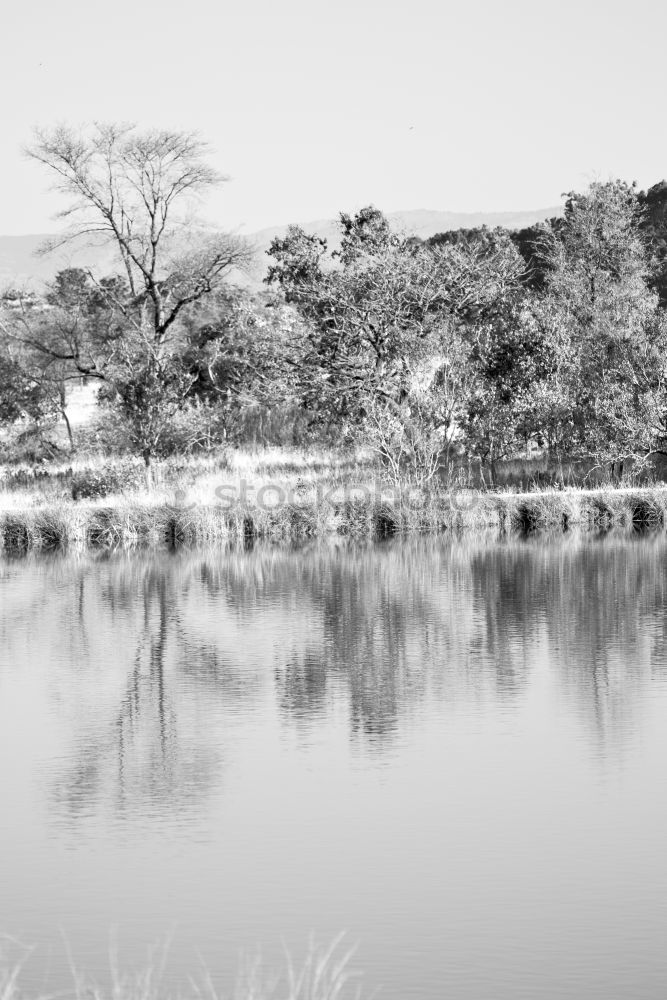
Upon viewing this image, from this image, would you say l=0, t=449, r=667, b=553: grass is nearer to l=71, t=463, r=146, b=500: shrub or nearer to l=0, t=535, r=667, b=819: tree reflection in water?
l=71, t=463, r=146, b=500: shrub

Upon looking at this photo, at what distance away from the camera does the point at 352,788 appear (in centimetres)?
1038

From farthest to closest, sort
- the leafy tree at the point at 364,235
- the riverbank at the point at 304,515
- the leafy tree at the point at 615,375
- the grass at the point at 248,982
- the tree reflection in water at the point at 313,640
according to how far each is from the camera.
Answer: the leafy tree at the point at 364,235 → the leafy tree at the point at 615,375 → the riverbank at the point at 304,515 → the tree reflection in water at the point at 313,640 → the grass at the point at 248,982

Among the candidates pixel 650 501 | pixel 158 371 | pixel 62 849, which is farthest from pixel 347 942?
pixel 158 371

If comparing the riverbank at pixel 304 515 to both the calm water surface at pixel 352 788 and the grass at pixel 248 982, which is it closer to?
the calm water surface at pixel 352 788

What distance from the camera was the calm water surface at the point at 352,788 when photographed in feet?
24.6

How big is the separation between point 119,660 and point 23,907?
7937 mm

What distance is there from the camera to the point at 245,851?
8984mm

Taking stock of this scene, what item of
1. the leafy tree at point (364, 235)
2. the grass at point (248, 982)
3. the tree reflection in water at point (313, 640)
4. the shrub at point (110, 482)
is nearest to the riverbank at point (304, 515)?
the shrub at point (110, 482)

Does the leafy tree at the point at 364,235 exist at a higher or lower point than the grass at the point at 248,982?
higher

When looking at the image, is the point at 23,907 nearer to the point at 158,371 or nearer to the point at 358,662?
the point at 358,662

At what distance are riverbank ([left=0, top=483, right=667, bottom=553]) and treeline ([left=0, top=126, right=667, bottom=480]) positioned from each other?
5.09 ft

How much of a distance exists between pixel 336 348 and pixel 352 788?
2537 cm

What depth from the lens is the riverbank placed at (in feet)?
87.8

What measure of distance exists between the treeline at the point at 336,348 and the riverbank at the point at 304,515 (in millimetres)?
1552
